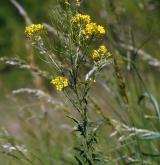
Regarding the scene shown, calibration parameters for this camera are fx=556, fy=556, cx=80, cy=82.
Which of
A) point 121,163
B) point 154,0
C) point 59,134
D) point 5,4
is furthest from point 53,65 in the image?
point 5,4

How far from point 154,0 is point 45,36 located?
138 inches

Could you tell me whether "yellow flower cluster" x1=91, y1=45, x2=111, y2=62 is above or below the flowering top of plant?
below

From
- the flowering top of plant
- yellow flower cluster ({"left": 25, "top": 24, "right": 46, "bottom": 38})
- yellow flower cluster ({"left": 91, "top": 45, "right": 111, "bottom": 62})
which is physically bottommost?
yellow flower cluster ({"left": 91, "top": 45, "right": 111, "bottom": 62})

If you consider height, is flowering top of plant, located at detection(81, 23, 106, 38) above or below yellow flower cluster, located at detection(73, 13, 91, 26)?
below

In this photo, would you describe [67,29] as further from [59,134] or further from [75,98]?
[59,134]

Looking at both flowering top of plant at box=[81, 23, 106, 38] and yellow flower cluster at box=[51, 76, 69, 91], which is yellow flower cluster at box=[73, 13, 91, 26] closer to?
flowering top of plant at box=[81, 23, 106, 38]

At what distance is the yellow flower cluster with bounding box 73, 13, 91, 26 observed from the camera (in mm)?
1350

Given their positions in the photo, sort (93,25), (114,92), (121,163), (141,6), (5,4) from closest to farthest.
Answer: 1. (93,25)
2. (121,163)
3. (114,92)
4. (141,6)
5. (5,4)

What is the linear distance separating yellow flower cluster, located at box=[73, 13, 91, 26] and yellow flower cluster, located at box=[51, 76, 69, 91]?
5.7 inches

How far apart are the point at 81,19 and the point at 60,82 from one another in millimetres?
166

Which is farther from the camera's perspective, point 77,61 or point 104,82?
point 104,82

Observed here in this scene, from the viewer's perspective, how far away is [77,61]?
137cm

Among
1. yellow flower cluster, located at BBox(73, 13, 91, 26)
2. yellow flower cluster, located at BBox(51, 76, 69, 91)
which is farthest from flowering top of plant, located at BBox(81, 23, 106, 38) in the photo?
yellow flower cluster, located at BBox(51, 76, 69, 91)

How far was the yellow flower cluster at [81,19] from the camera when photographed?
135 cm
